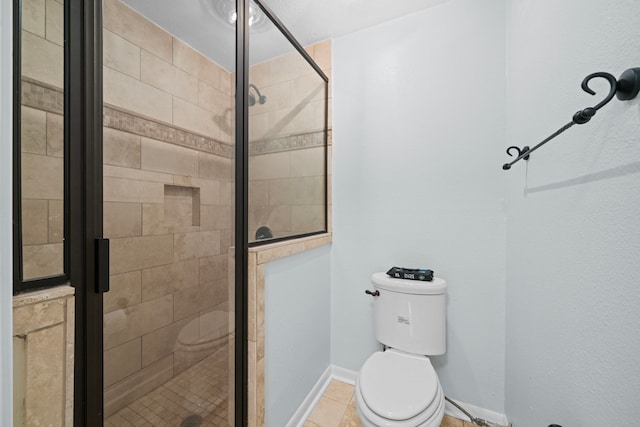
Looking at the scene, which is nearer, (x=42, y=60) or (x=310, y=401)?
(x=42, y=60)

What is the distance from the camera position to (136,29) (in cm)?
95

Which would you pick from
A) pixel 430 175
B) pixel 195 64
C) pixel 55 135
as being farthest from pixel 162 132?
pixel 430 175

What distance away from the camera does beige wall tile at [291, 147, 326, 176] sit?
1.52m

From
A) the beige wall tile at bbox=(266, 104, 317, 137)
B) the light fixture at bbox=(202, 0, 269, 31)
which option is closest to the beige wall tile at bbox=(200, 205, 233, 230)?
the beige wall tile at bbox=(266, 104, 317, 137)

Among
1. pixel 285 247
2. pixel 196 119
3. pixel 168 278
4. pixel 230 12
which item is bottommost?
pixel 168 278

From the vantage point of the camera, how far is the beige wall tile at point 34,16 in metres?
0.59

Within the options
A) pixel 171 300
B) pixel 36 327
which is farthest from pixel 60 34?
pixel 171 300

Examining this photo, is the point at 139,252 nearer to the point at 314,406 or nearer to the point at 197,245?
the point at 197,245

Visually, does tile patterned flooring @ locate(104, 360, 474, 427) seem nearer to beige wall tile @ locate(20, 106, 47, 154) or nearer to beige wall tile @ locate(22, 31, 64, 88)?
beige wall tile @ locate(20, 106, 47, 154)

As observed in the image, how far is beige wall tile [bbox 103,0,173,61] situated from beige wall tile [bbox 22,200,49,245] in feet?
1.93

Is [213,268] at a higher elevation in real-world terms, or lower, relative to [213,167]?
lower

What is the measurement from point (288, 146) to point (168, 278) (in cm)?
91

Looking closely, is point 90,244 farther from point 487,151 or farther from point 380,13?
point 380,13
